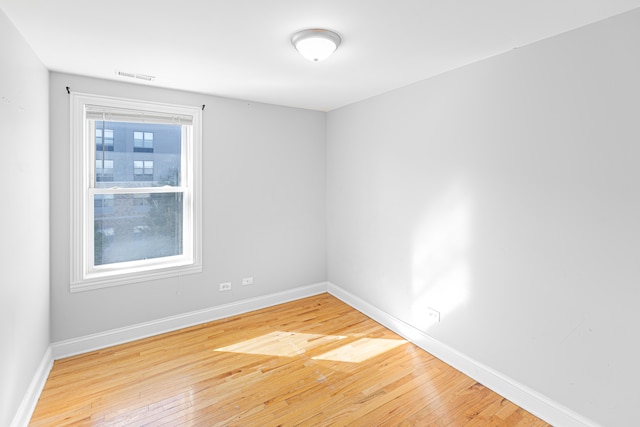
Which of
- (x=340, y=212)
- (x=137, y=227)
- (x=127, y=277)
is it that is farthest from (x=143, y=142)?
(x=340, y=212)

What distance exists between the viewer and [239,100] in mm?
3609

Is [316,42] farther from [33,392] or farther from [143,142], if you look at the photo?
[33,392]

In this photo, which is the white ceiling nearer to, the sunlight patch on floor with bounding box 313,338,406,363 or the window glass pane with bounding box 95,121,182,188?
the window glass pane with bounding box 95,121,182,188

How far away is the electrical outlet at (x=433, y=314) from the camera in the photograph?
9.39ft

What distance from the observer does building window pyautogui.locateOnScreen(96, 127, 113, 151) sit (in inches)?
118

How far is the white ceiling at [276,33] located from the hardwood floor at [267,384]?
8.05ft

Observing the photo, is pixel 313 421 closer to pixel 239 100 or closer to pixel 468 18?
pixel 468 18

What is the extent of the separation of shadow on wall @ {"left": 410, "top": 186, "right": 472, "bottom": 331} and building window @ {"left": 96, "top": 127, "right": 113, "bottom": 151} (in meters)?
3.02

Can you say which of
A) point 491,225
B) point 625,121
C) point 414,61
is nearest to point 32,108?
point 414,61

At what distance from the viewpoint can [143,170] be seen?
3.22 meters

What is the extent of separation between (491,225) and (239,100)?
2.83 m

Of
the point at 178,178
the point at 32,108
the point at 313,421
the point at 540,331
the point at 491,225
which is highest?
the point at 32,108

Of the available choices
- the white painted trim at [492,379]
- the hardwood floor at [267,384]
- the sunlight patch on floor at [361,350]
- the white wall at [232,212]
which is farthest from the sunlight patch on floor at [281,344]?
the white wall at [232,212]

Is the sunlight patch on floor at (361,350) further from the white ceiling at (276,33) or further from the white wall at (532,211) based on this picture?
the white ceiling at (276,33)
